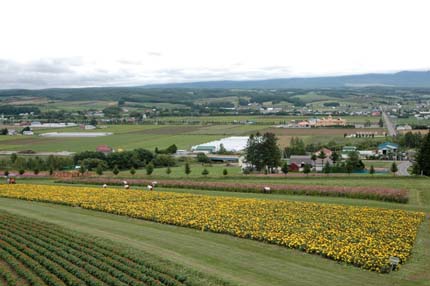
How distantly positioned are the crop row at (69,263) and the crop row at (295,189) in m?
21.0

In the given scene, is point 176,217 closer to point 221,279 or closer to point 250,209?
point 250,209

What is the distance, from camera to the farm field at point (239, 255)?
1856 centimetres

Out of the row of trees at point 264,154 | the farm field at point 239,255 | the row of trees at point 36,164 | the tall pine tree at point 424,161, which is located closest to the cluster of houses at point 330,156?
the row of trees at point 264,154

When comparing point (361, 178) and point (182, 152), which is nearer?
point (361, 178)

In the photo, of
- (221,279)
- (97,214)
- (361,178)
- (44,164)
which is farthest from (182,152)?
(221,279)

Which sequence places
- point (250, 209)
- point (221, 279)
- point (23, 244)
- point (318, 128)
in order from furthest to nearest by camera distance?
1. point (318, 128)
2. point (250, 209)
3. point (23, 244)
4. point (221, 279)

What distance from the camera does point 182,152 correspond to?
91.1 metres

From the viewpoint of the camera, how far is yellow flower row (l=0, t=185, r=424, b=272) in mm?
22016

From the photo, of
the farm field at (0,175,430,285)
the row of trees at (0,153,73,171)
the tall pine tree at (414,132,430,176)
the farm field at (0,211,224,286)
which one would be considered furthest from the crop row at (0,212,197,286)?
the row of trees at (0,153,73,171)

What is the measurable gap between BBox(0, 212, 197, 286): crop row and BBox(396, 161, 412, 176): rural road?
46.1m

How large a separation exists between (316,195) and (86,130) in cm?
10980

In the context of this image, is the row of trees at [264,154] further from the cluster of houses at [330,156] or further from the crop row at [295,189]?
the crop row at [295,189]

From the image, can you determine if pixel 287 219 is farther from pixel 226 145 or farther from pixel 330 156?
pixel 226 145

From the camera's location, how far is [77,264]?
64.2 feet
